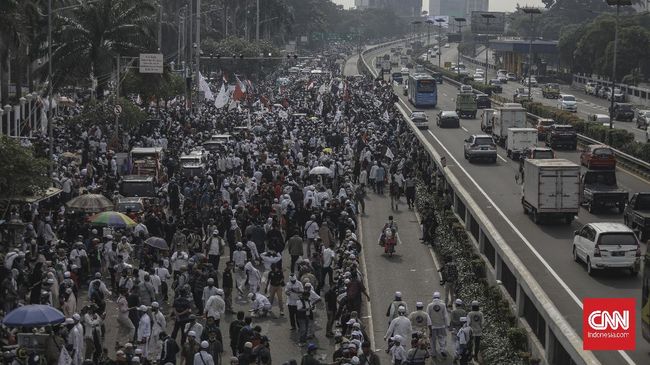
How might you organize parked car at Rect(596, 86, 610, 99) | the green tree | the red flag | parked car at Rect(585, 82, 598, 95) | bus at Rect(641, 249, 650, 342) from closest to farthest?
bus at Rect(641, 249, 650, 342) → the green tree → the red flag → parked car at Rect(596, 86, 610, 99) → parked car at Rect(585, 82, 598, 95)

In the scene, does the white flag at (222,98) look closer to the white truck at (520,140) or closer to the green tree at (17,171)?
the white truck at (520,140)

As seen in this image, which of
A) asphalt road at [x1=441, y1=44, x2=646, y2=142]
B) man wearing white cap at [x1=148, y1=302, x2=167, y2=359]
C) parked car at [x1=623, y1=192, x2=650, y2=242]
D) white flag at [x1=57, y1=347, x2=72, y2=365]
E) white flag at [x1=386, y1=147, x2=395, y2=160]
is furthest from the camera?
asphalt road at [x1=441, y1=44, x2=646, y2=142]

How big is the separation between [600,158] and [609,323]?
A: 26393 mm

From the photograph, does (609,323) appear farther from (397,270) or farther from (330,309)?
(397,270)

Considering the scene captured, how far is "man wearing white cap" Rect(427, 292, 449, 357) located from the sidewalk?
20cm

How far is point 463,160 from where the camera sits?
54750 millimetres

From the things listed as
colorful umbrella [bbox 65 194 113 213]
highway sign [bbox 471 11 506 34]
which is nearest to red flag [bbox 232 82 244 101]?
colorful umbrella [bbox 65 194 113 213]

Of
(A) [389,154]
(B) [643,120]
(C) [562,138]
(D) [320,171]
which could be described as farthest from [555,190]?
(B) [643,120]

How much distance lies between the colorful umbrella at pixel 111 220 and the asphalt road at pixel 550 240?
9.63 metres

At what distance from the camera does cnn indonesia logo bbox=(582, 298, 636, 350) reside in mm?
20953

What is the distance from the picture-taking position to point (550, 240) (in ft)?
112

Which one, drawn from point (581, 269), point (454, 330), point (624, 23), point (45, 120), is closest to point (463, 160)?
point (45, 120)

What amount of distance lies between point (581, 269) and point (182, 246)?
965 centimetres

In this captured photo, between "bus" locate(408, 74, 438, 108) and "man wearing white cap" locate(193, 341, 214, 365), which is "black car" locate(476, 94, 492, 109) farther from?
"man wearing white cap" locate(193, 341, 214, 365)
